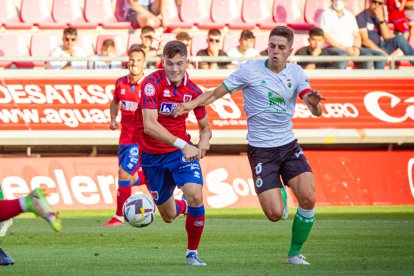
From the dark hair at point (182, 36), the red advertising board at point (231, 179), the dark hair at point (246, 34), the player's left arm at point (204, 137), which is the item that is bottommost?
the red advertising board at point (231, 179)

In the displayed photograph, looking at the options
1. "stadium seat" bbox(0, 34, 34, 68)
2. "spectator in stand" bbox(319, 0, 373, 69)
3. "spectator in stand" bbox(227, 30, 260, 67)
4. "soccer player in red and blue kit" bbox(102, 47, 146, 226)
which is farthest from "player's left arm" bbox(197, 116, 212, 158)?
"stadium seat" bbox(0, 34, 34, 68)

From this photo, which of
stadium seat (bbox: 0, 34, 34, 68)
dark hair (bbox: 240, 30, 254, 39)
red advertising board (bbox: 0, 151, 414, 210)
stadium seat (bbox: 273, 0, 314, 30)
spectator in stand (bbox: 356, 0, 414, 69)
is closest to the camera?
red advertising board (bbox: 0, 151, 414, 210)

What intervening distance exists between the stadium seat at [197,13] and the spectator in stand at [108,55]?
2.51 m

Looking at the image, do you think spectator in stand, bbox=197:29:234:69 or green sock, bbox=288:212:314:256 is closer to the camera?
green sock, bbox=288:212:314:256

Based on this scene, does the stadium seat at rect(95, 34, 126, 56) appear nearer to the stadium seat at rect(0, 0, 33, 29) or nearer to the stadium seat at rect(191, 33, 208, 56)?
the stadium seat at rect(191, 33, 208, 56)

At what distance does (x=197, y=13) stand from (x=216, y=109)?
2960 millimetres

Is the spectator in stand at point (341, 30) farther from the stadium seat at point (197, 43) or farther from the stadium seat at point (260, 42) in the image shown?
the stadium seat at point (197, 43)

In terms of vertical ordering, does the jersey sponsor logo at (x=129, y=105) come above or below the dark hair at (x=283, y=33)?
below

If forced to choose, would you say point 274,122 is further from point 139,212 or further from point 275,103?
point 139,212

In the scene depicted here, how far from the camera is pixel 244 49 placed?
2128 cm

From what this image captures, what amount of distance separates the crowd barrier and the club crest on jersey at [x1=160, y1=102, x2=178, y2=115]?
9.62m

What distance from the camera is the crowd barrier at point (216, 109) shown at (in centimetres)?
2061

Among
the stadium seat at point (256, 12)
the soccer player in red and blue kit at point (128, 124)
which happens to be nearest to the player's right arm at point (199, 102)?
the soccer player in red and blue kit at point (128, 124)

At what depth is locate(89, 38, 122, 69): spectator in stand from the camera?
20.9m
